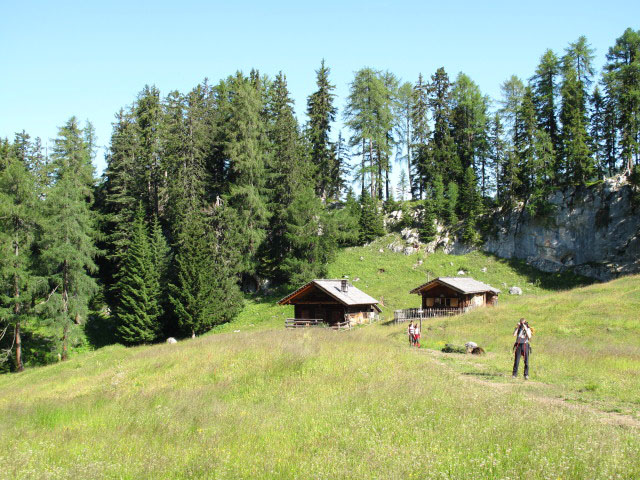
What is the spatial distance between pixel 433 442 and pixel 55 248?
39.0 m

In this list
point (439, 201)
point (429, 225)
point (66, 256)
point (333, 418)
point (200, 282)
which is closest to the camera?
point (333, 418)

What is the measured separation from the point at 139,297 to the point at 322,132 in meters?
35.9

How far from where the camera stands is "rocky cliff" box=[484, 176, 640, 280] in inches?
1800

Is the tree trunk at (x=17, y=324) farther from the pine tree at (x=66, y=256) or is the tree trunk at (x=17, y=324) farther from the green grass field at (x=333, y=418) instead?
the green grass field at (x=333, y=418)

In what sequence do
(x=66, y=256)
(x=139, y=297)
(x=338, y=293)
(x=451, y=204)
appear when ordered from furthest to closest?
(x=451, y=204) < (x=139, y=297) < (x=66, y=256) < (x=338, y=293)

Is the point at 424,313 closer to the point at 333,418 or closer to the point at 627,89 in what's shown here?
the point at 333,418

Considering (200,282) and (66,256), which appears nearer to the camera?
(66,256)

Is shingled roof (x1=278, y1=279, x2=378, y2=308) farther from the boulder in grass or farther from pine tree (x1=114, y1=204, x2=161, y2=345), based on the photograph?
the boulder in grass

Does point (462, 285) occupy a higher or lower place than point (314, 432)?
higher

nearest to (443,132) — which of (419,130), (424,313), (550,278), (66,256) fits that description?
(419,130)

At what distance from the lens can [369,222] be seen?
57125 mm

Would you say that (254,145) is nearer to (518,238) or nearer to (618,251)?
(518,238)

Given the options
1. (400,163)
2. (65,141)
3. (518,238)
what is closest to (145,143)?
(65,141)

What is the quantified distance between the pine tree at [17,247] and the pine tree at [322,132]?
113 ft
